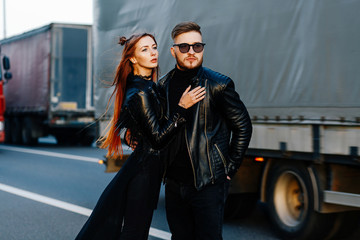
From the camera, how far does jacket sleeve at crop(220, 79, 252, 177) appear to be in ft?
11.7

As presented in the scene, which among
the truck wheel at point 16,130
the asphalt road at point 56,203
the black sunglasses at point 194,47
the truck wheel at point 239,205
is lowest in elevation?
the truck wheel at point 16,130

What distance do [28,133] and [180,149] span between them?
19032 millimetres

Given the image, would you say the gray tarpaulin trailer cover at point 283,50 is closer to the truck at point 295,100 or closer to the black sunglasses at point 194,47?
the truck at point 295,100

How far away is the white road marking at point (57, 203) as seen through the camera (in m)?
6.59

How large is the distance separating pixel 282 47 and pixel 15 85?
18570 millimetres

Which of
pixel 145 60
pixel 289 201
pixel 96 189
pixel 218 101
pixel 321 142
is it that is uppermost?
pixel 145 60

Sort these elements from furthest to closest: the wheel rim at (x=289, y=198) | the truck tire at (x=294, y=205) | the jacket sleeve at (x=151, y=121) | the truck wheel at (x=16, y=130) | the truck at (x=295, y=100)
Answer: the truck wheel at (x=16, y=130), the wheel rim at (x=289, y=198), the truck tire at (x=294, y=205), the truck at (x=295, y=100), the jacket sleeve at (x=151, y=121)

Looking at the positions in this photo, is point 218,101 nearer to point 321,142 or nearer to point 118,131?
point 118,131

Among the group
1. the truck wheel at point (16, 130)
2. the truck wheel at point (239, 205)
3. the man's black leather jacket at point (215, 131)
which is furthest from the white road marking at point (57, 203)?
the truck wheel at point (16, 130)

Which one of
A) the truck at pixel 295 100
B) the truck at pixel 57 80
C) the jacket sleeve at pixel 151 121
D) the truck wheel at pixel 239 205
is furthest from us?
the truck at pixel 57 80

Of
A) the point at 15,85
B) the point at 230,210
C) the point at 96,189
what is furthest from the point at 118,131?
the point at 15,85

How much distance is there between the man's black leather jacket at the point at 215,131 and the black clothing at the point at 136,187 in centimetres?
13

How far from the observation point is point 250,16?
621 cm

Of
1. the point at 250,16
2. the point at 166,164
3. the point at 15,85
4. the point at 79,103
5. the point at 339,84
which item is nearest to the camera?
the point at 166,164
